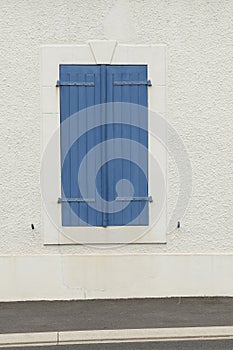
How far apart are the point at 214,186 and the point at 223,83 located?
1238 millimetres

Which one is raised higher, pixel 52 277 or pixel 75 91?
pixel 75 91

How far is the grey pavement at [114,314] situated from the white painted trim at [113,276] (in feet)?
0.41

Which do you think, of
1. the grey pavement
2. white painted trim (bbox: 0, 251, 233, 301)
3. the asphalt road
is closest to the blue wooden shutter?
white painted trim (bbox: 0, 251, 233, 301)

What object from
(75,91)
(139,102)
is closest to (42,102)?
(75,91)

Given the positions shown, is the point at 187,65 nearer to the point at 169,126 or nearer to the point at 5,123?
the point at 169,126

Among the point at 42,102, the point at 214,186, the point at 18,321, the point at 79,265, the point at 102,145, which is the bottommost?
the point at 18,321

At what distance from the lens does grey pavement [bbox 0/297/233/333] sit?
263 inches

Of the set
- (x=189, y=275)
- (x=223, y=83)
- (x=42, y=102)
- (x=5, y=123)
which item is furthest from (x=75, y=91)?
(x=189, y=275)

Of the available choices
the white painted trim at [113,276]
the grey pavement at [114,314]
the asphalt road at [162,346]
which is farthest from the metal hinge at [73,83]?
the asphalt road at [162,346]

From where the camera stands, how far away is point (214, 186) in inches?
312

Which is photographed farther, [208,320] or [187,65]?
[187,65]

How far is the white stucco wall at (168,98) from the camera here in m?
7.74

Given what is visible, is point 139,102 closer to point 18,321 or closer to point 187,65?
point 187,65

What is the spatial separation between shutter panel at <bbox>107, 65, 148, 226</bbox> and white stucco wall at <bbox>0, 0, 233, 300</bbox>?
314 mm
